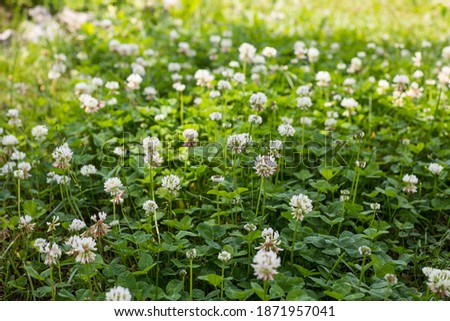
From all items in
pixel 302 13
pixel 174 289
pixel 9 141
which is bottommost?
pixel 174 289

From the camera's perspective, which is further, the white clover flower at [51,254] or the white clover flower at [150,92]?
the white clover flower at [150,92]

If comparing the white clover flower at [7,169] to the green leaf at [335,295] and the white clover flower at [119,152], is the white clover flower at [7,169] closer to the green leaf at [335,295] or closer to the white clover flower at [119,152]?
the white clover flower at [119,152]

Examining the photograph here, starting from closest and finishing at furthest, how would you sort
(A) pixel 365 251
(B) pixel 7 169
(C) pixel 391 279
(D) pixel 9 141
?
(C) pixel 391 279 < (A) pixel 365 251 < (B) pixel 7 169 < (D) pixel 9 141

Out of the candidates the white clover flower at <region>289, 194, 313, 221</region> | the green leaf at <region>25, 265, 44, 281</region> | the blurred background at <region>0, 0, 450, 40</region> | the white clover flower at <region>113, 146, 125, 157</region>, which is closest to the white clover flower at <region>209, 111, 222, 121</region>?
the white clover flower at <region>113, 146, 125, 157</region>

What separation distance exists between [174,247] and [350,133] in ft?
4.69

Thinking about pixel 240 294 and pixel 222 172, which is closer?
pixel 240 294

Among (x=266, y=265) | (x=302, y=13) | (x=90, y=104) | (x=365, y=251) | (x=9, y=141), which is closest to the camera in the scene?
(x=266, y=265)

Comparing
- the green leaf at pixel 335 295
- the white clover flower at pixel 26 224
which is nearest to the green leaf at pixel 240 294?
the green leaf at pixel 335 295

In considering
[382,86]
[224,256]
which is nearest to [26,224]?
[224,256]

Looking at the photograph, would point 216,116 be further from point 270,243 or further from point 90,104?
point 270,243

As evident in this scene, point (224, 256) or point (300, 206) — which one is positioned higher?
point (300, 206)

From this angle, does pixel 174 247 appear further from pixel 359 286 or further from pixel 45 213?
pixel 45 213

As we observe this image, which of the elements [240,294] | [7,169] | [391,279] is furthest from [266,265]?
[7,169]
